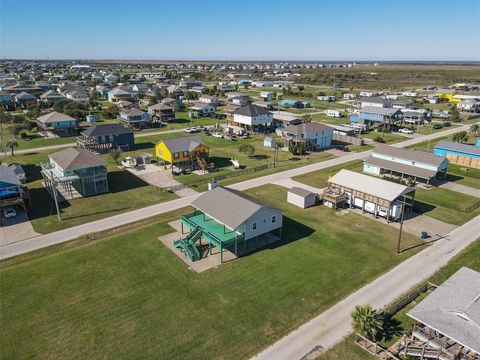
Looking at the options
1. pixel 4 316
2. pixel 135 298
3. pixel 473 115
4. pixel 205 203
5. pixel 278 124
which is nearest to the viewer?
pixel 4 316

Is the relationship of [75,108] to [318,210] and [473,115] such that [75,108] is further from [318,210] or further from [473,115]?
[473,115]

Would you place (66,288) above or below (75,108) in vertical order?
below

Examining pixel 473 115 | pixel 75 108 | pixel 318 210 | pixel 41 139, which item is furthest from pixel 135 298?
pixel 473 115

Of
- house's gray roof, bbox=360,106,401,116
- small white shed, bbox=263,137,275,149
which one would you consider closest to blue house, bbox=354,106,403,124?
house's gray roof, bbox=360,106,401,116

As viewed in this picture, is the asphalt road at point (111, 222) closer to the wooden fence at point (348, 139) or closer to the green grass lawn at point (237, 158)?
the green grass lawn at point (237, 158)

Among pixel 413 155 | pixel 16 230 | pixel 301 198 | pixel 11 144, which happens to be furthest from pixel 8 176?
pixel 413 155
